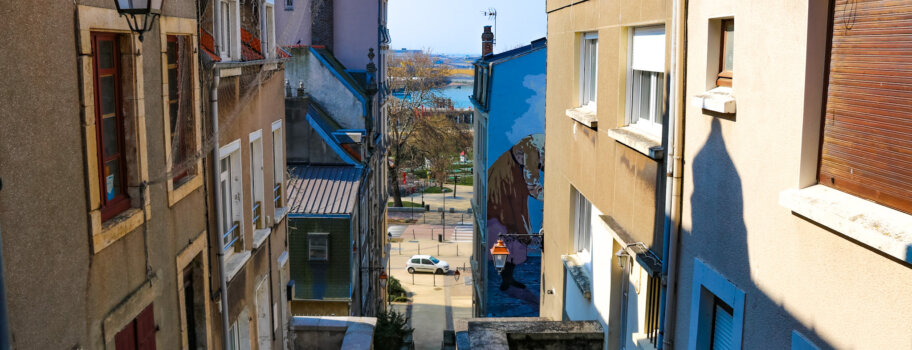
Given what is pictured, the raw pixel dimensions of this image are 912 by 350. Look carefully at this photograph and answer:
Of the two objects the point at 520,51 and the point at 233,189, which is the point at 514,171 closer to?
the point at 520,51

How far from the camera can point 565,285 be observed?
12.1 metres

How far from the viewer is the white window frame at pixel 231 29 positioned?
33.2 feet

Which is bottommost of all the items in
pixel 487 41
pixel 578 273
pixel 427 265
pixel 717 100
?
pixel 427 265

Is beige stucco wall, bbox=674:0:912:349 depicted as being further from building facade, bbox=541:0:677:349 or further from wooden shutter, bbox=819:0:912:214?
building facade, bbox=541:0:677:349

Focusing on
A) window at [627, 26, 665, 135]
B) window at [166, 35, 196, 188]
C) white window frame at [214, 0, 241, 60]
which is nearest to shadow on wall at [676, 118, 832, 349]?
window at [627, 26, 665, 135]

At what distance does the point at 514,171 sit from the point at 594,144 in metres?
17.3

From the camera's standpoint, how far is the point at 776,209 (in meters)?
5.21

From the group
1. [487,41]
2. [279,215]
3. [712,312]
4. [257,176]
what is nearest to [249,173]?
[257,176]

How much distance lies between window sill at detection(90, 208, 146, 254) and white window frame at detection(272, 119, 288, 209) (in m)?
6.33

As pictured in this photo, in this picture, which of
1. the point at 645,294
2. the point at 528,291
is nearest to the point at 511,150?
the point at 528,291

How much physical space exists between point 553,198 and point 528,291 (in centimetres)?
1520

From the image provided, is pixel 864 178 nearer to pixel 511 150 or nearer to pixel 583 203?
pixel 583 203

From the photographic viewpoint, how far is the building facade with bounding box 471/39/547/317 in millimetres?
26781

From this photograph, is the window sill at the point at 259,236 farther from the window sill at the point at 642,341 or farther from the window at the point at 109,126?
the window sill at the point at 642,341
